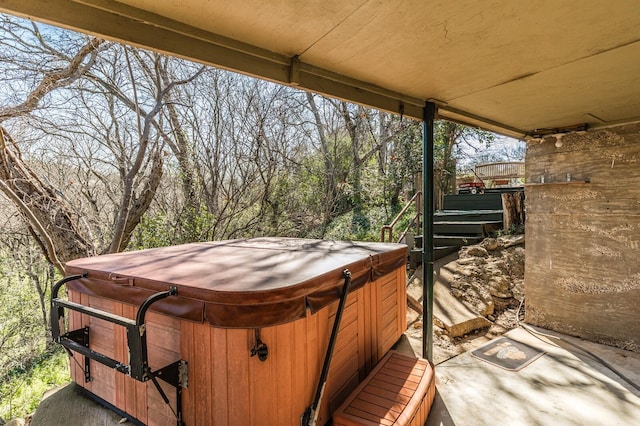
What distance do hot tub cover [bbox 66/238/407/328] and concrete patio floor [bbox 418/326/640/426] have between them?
1.31 metres

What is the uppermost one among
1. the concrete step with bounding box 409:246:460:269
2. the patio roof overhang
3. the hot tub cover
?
the patio roof overhang

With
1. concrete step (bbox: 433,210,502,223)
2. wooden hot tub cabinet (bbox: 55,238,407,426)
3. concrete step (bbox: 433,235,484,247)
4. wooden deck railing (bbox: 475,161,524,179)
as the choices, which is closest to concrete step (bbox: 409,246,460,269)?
concrete step (bbox: 433,235,484,247)

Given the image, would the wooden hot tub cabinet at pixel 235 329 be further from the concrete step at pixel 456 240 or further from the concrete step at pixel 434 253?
the concrete step at pixel 456 240

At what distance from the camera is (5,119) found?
4.32 metres

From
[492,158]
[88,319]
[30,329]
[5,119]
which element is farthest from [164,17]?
[492,158]

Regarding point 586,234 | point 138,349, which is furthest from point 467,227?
point 138,349

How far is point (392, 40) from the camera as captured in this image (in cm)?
176

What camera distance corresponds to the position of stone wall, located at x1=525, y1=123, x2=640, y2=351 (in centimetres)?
370

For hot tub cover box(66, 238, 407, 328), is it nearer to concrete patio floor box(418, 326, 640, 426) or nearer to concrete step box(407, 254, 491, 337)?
concrete patio floor box(418, 326, 640, 426)

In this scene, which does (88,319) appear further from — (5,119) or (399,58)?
(5,119)

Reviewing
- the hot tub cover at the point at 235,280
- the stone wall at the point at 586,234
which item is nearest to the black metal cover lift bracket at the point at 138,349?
the hot tub cover at the point at 235,280

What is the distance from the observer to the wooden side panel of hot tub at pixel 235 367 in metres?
1.62

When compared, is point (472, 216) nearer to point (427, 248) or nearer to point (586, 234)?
point (586, 234)

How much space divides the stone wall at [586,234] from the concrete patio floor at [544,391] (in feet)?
1.48
